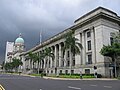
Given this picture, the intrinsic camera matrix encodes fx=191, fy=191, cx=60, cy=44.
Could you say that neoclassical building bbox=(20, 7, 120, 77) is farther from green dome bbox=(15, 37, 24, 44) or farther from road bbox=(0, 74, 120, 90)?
green dome bbox=(15, 37, 24, 44)

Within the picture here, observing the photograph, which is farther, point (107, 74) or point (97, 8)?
point (97, 8)

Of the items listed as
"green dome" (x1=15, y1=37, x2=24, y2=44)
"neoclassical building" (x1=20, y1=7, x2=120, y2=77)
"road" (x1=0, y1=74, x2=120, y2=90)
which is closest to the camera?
"road" (x1=0, y1=74, x2=120, y2=90)

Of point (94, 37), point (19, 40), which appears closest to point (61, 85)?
point (94, 37)

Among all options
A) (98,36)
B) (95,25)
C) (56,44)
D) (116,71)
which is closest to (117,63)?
(116,71)

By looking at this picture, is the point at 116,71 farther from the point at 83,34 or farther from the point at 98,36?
the point at 83,34

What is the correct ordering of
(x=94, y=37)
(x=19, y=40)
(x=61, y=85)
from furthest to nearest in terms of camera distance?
1. (x=19, y=40)
2. (x=94, y=37)
3. (x=61, y=85)

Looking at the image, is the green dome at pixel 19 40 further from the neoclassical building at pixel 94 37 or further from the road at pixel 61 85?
the road at pixel 61 85

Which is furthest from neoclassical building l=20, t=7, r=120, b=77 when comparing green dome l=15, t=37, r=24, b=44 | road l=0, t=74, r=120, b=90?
green dome l=15, t=37, r=24, b=44

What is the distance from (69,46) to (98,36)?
896 centimetres

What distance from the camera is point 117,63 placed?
179 feet

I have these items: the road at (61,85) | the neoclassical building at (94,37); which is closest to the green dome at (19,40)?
the neoclassical building at (94,37)

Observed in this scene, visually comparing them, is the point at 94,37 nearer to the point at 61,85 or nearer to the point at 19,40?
the point at 61,85

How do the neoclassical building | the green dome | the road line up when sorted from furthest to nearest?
the green dome
the neoclassical building
the road

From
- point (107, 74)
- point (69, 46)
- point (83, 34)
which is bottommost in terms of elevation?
point (107, 74)
